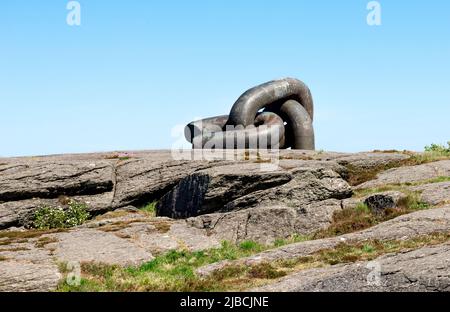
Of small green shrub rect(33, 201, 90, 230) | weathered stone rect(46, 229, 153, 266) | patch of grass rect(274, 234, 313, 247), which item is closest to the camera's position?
weathered stone rect(46, 229, 153, 266)

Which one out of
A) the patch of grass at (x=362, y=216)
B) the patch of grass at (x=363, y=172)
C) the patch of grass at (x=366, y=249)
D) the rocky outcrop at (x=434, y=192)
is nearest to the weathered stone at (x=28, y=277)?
the patch of grass at (x=366, y=249)

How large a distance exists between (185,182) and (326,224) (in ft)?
31.5

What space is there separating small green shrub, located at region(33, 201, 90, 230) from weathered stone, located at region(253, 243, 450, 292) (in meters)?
19.8

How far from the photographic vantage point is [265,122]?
4903 cm

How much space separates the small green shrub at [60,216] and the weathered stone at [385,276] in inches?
778

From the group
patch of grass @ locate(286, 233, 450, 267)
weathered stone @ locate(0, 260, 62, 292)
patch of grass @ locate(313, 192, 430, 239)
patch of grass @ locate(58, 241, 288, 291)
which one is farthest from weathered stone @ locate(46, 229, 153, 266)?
patch of grass @ locate(313, 192, 430, 239)

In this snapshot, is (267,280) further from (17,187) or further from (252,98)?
(252,98)

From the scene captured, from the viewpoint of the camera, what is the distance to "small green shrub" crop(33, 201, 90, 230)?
116ft

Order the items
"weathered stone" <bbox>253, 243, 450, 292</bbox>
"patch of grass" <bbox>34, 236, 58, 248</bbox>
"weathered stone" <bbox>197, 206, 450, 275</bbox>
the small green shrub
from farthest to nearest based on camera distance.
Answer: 1. the small green shrub
2. "patch of grass" <bbox>34, 236, 58, 248</bbox>
3. "weathered stone" <bbox>197, 206, 450, 275</bbox>
4. "weathered stone" <bbox>253, 243, 450, 292</bbox>

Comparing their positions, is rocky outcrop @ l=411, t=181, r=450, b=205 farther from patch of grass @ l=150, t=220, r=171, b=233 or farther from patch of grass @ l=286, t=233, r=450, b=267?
patch of grass @ l=150, t=220, r=171, b=233

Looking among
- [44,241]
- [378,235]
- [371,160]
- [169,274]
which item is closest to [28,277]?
[169,274]

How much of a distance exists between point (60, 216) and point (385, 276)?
2316 centimetres

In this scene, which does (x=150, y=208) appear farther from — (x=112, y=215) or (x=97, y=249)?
(x=97, y=249)

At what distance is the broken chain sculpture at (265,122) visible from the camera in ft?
153
